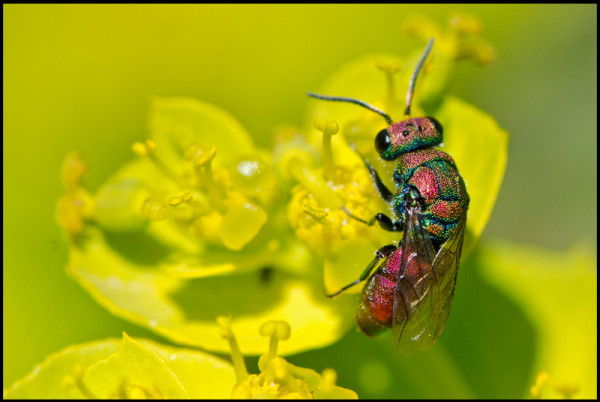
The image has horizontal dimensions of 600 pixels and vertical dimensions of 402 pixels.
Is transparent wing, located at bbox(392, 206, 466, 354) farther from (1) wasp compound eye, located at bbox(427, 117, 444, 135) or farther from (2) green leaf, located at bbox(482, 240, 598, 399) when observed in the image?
(2) green leaf, located at bbox(482, 240, 598, 399)

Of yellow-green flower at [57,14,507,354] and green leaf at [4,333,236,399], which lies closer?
green leaf at [4,333,236,399]

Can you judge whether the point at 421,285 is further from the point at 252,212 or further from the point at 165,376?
the point at 165,376

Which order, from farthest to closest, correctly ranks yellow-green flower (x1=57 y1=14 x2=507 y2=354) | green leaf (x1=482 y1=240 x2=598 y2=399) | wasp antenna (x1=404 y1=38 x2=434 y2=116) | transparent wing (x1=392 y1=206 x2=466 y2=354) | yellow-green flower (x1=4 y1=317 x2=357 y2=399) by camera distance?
green leaf (x1=482 y1=240 x2=598 y2=399) < wasp antenna (x1=404 y1=38 x2=434 y2=116) < yellow-green flower (x1=57 y1=14 x2=507 y2=354) < transparent wing (x1=392 y1=206 x2=466 y2=354) < yellow-green flower (x1=4 y1=317 x2=357 y2=399)

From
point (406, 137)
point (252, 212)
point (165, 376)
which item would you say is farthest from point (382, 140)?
point (165, 376)

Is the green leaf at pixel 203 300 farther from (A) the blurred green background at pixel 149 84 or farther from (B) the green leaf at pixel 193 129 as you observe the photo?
(B) the green leaf at pixel 193 129

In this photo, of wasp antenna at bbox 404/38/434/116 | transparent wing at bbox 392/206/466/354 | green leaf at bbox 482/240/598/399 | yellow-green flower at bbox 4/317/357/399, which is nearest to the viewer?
yellow-green flower at bbox 4/317/357/399

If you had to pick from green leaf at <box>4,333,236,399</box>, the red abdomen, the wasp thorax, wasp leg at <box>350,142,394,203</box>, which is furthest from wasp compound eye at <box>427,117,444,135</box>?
green leaf at <box>4,333,236,399</box>

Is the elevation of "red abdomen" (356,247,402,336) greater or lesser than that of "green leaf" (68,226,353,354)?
greater
